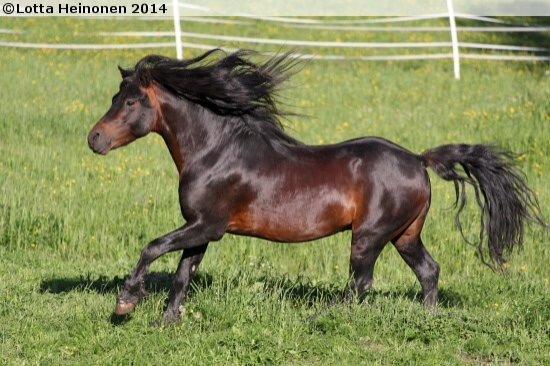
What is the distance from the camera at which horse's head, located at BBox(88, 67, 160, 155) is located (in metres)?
→ 7.99

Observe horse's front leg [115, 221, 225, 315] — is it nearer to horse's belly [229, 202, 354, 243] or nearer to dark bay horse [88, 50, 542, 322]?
dark bay horse [88, 50, 542, 322]

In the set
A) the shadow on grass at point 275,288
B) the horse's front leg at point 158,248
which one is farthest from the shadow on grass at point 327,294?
the horse's front leg at point 158,248

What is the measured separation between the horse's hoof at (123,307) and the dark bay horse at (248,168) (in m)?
0.42

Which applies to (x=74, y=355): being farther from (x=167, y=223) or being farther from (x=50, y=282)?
(x=167, y=223)

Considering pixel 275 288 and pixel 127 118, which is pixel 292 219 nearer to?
pixel 275 288

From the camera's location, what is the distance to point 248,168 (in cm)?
813

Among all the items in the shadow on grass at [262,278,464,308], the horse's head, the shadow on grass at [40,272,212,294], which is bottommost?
the shadow on grass at [262,278,464,308]

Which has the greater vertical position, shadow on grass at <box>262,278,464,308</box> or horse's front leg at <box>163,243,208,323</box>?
horse's front leg at <box>163,243,208,323</box>

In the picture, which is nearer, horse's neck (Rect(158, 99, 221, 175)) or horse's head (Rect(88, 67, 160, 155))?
horse's head (Rect(88, 67, 160, 155))

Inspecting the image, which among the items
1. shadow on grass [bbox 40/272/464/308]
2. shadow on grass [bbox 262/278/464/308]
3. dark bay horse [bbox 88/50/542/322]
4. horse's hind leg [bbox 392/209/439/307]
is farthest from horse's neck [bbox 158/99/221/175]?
horse's hind leg [bbox 392/209/439/307]

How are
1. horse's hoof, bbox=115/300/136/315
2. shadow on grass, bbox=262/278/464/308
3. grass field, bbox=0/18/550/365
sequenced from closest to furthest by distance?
grass field, bbox=0/18/550/365 → horse's hoof, bbox=115/300/136/315 → shadow on grass, bbox=262/278/464/308

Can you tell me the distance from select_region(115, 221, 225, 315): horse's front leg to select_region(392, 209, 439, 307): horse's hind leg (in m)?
1.46

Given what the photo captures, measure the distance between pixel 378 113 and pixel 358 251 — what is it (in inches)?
424

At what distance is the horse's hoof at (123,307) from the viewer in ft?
24.8
